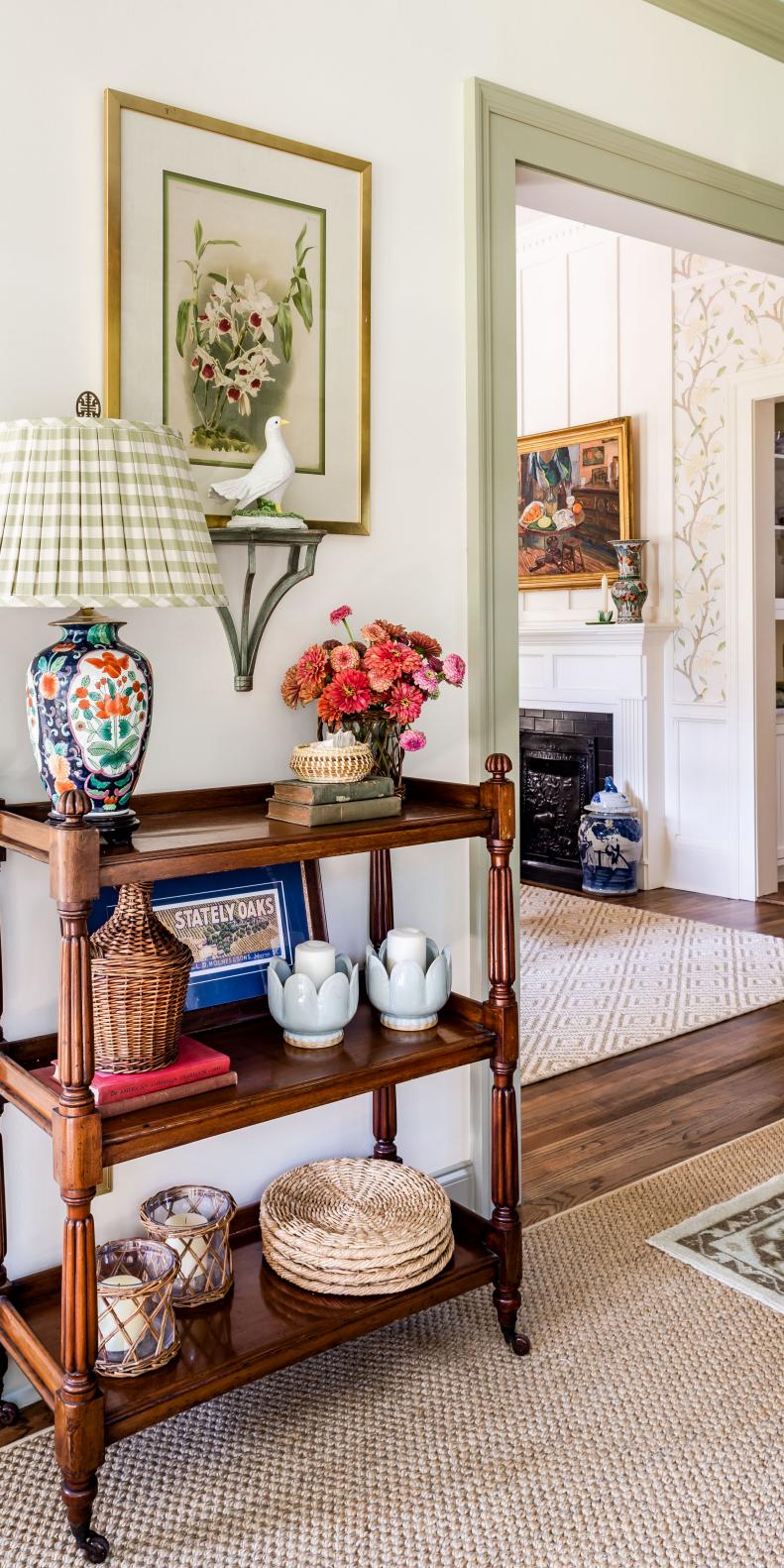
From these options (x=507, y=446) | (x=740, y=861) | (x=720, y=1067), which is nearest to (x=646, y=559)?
(x=740, y=861)

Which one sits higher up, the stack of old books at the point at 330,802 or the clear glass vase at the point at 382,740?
the clear glass vase at the point at 382,740

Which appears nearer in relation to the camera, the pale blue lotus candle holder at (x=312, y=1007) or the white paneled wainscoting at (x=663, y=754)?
the pale blue lotus candle holder at (x=312, y=1007)

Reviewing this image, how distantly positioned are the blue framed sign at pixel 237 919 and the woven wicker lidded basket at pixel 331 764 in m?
0.20

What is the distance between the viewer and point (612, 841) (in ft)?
18.3

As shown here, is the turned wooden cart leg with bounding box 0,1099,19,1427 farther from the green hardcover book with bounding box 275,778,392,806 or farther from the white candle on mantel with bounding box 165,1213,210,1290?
the green hardcover book with bounding box 275,778,392,806

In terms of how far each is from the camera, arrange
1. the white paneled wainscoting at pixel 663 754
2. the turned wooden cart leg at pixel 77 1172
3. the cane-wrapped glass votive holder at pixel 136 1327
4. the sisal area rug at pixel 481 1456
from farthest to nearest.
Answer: the white paneled wainscoting at pixel 663 754, the cane-wrapped glass votive holder at pixel 136 1327, the sisal area rug at pixel 481 1456, the turned wooden cart leg at pixel 77 1172

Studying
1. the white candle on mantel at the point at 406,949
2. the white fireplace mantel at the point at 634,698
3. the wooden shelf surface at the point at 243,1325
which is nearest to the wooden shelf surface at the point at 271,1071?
the white candle on mantel at the point at 406,949

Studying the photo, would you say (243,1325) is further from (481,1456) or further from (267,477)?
(267,477)

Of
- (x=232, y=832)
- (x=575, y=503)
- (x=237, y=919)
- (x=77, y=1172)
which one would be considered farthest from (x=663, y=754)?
(x=77, y=1172)

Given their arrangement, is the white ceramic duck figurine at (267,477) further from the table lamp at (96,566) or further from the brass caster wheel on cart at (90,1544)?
the brass caster wheel on cart at (90,1544)

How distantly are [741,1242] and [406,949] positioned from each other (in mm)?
951

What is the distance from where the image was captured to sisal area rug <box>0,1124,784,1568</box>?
160cm

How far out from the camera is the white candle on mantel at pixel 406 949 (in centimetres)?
207

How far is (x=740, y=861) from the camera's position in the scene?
5.41 metres
